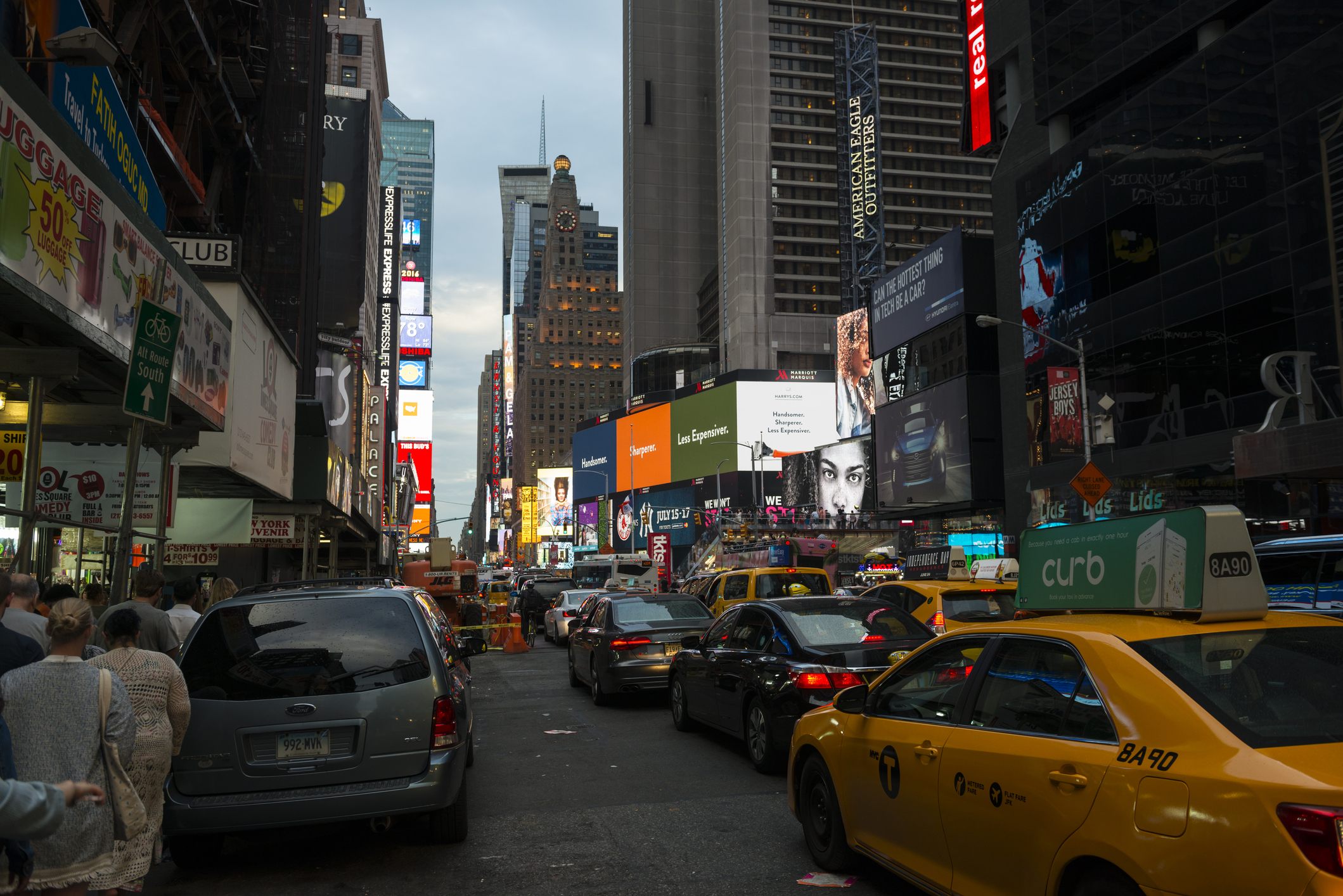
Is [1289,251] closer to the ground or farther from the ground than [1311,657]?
farther from the ground

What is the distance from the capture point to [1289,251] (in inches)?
1098

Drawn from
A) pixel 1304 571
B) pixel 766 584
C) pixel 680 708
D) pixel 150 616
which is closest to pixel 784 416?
pixel 766 584

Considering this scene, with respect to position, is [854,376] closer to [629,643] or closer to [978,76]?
[978,76]

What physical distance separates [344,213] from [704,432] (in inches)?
2940

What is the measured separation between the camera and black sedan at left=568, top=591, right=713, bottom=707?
1330cm

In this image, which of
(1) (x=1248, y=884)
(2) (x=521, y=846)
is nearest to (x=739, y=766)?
(2) (x=521, y=846)

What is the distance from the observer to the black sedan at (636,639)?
13.3 meters

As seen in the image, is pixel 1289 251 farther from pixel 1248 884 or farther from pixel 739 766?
pixel 1248 884

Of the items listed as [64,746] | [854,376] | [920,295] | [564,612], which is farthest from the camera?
[854,376]

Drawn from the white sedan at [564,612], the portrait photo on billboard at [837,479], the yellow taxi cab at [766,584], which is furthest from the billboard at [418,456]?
the yellow taxi cab at [766,584]

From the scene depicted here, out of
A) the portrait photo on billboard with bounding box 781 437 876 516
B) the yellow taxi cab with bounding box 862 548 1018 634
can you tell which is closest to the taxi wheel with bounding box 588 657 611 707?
the yellow taxi cab with bounding box 862 548 1018 634

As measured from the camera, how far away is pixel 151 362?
7520 mm

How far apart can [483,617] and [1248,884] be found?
93.9 ft

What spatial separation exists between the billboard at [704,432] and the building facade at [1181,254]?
216 feet
